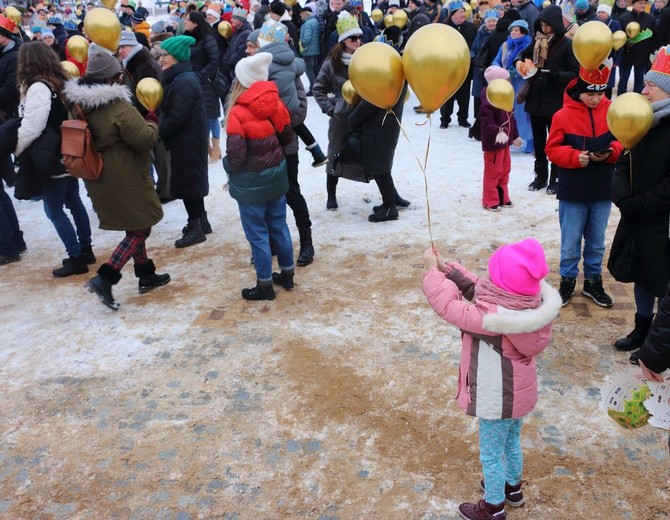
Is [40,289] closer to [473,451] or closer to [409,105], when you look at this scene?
[473,451]

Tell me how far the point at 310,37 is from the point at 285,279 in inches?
371

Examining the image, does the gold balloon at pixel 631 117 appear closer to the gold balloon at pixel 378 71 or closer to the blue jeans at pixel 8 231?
the gold balloon at pixel 378 71

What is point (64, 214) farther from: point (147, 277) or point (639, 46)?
point (639, 46)

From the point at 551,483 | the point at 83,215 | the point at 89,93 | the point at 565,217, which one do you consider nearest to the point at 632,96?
the point at 565,217

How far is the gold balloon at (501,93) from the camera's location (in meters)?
6.04

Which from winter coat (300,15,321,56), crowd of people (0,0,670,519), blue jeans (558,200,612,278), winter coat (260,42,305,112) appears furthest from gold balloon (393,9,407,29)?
blue jeans (558,200,612,278)

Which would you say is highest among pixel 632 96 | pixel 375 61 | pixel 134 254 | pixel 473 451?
pixel 375 61

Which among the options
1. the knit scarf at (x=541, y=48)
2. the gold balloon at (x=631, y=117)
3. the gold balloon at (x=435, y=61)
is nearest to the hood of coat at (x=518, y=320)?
the gold balloon at (x=435, y=61)

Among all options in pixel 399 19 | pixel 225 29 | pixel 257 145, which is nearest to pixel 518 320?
pixel 257 145

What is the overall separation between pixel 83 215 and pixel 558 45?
217 inches

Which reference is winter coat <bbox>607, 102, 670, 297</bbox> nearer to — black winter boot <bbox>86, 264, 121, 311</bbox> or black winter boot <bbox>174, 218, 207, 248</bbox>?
black winter boot <bbox>86, 264, 121, 311</bbox>

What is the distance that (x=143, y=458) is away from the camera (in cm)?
349

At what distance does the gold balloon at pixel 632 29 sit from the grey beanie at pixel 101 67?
400 inches

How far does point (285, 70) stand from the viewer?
5.63 meters
